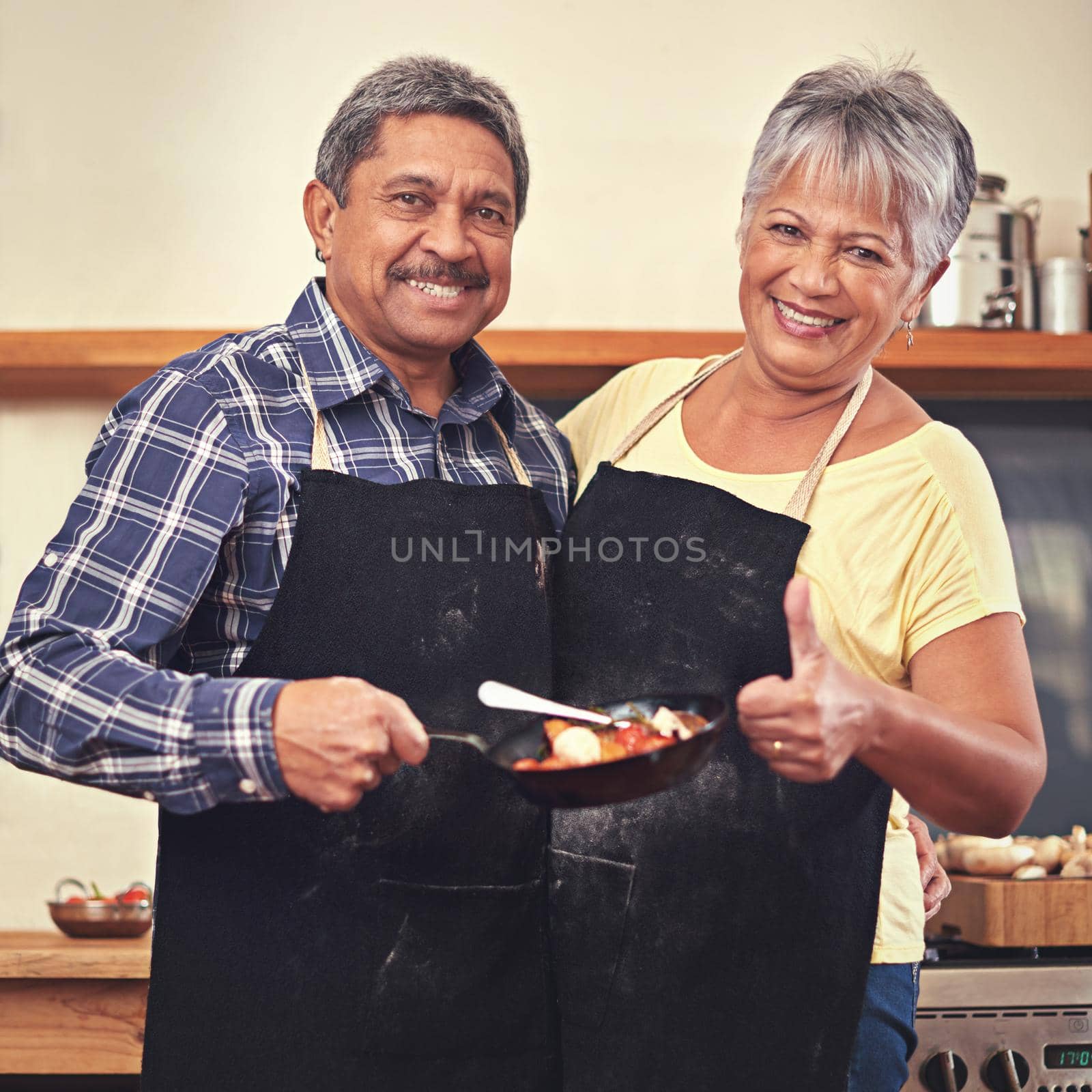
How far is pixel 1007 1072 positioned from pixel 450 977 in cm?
125

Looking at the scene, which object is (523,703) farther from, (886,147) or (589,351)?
(589,351)

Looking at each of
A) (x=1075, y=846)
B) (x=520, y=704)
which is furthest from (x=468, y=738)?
(x=1075, y=846)

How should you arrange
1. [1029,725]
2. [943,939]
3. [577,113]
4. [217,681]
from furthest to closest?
[577,113]
[943,939]
[1029,725]
[217,681]

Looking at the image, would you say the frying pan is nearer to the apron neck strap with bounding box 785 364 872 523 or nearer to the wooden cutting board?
the apron neck strap with bounding box 785 364 872 523

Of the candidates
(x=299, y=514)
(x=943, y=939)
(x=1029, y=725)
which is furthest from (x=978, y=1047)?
(x=299, y=514)

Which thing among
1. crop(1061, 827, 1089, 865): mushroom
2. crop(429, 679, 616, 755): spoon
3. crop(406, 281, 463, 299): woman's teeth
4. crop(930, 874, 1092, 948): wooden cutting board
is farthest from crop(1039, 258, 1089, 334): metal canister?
crop(429, 679, 616, 755): spoon

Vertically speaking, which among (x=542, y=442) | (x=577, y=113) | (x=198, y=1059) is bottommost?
(x=198, y=1059)

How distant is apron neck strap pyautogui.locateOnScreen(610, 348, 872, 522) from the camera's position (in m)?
1.47

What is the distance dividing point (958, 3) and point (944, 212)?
182 centimetres

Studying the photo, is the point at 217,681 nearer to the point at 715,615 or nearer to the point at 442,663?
the point at 442,663

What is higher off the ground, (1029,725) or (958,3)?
(958,3)

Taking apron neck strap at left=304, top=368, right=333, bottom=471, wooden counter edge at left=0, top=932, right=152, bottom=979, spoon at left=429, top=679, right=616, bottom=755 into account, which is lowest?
wooden counter edge at left=0, top=932, right=152, bottom=979

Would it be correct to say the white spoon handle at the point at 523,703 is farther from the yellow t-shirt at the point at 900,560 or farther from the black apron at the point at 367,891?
the yellow t-shirt at the point at 900,560

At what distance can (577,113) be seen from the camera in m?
2.88
